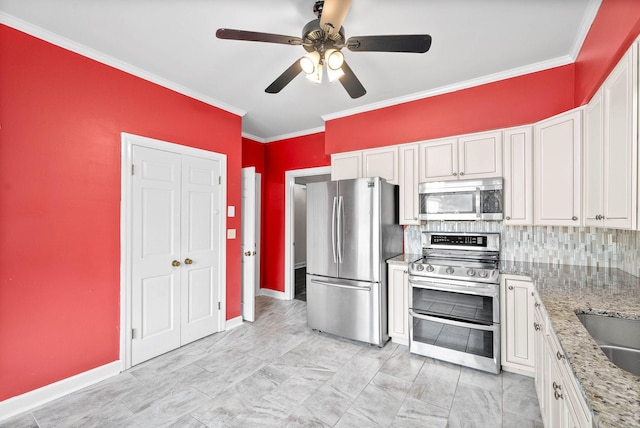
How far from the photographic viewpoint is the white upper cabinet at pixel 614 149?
51.8 inches

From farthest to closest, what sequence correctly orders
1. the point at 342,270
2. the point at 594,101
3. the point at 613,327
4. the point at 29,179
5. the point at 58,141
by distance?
the point at 342,270 < the point at 58,141 < the point at 29,179 < the point at 594,101 < the point at 613,327

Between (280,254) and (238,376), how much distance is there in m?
2.47

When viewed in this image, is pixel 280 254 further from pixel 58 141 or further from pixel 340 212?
pixel 58 141

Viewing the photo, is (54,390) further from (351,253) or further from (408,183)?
(408,183)

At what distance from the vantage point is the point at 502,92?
280 cm

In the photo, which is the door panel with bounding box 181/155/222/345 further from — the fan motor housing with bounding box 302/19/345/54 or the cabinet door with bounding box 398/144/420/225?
the cabinet door with bounding box 398/144/420/225

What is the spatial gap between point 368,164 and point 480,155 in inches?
47.5

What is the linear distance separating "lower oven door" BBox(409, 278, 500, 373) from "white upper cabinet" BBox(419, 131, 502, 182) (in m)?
1.12

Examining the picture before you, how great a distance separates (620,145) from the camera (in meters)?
1.46

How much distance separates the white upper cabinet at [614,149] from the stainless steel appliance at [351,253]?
1616mm

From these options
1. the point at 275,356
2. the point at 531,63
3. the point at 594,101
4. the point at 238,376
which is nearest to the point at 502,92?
the point at 531,63

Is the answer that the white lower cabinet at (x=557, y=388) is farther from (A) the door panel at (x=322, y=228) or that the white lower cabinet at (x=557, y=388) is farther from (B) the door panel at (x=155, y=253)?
(B) the door panel at (x=155, y=253)

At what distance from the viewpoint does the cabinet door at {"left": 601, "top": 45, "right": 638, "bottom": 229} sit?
4.29 feet

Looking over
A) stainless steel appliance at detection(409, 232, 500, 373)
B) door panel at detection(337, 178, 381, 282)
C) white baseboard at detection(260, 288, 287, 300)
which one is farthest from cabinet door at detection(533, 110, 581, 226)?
white baseboard at detection(260, 288, 287, 300)
